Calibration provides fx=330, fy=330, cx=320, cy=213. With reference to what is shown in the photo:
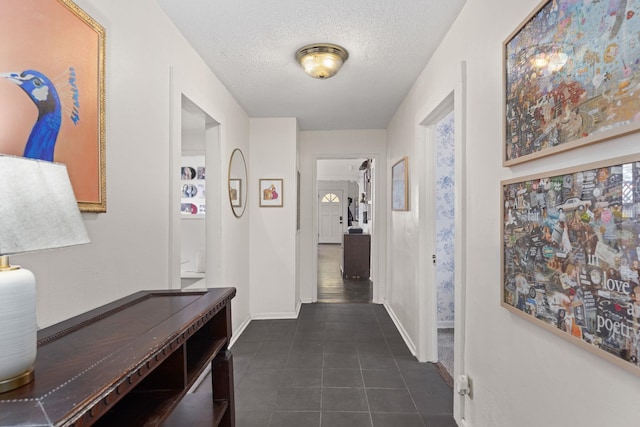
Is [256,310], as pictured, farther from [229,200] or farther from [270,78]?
[270,78]

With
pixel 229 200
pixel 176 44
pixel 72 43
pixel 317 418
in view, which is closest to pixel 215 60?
pixel 176 44

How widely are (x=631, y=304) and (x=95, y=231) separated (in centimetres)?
174

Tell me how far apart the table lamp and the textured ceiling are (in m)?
1.57

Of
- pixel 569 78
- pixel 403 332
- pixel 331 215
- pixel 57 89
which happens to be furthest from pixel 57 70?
pixel 331 215

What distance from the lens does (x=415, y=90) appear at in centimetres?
291

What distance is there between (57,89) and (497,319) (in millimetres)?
1944

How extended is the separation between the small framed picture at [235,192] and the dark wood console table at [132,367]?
187cm

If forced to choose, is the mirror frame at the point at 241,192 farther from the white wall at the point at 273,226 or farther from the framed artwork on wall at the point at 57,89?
the framed artwork on wall at the point at 57,89

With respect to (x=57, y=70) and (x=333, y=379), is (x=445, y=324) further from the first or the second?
(x=57, y=70)

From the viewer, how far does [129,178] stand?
155 centimetres

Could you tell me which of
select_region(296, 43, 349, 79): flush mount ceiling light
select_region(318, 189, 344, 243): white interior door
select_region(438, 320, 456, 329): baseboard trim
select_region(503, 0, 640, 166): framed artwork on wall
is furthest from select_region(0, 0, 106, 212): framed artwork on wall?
select_region(318, 189, 344, 243): white interior door

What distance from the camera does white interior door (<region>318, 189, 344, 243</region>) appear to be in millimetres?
12367

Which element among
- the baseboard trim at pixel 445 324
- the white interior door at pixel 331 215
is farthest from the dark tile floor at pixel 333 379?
the white interior door at pixel 331 215

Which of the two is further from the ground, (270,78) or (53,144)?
(270,78)
